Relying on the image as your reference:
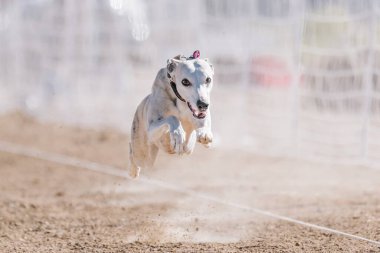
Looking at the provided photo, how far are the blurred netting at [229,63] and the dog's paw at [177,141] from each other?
7120 millimetres

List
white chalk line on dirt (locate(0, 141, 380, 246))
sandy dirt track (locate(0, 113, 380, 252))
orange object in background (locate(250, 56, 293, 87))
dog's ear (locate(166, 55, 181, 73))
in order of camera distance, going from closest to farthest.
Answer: dog's ear (locate(166, 55, 181, 73))
sandy dirt track (locate(0, 113, 380, 252))
white chalk line on dirt (locate(0, 141, 380, 246))
orange object in background (locate(250, 56, 293, 87))

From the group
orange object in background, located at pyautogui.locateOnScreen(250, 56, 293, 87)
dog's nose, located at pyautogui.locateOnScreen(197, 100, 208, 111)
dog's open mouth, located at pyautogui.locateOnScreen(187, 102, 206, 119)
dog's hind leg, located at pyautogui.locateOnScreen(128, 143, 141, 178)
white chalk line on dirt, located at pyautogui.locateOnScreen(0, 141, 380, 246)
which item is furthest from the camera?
orange object in background, located at pyautogui.locateOnScreen(250, 56, 293, 87)

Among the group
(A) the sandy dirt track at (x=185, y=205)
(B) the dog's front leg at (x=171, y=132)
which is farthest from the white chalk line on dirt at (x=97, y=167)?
(B) the dog's front leg at (x=171, y=132)

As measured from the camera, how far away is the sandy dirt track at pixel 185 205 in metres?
7.33

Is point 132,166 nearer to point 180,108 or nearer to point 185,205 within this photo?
point 180,108

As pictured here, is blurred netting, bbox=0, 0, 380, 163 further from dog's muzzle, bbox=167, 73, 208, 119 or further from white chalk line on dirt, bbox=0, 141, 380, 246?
dog's muzzle, bbox=167, 73, 208, 119

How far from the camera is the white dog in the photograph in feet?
18.2

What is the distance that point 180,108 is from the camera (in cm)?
586

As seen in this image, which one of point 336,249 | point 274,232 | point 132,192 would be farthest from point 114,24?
point 336,249

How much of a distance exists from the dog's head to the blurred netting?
271 inches

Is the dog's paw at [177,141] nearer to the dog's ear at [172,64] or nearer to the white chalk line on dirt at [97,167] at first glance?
the dog's ear at [172,64]

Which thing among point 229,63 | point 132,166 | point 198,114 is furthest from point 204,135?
point 229,63

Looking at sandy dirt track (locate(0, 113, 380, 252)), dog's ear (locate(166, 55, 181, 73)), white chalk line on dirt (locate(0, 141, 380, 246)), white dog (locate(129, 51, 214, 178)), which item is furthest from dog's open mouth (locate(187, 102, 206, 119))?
white chalk line on dirt (locate(0, 141, 380, 246))

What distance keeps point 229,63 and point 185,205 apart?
6457 millimetres
